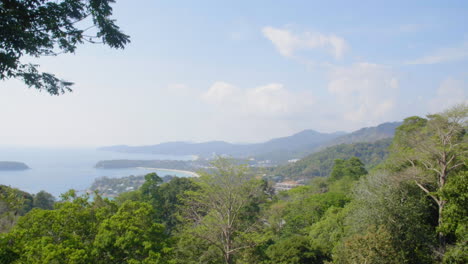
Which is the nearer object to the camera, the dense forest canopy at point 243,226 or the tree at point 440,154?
the dense forest canopy at point 243,226

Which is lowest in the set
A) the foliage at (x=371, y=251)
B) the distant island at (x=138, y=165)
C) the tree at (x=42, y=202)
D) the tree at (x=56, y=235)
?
the distant island at (x=138, y=165)

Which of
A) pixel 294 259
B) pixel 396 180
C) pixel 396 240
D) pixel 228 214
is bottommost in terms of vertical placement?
pixel 294 259

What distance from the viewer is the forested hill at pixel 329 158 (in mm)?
85875

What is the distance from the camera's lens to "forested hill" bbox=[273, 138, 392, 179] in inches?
3381

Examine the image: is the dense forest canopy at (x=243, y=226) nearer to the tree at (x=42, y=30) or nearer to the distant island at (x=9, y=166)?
the tree at (x=42, y=30)

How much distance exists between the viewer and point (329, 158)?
94.2 meters

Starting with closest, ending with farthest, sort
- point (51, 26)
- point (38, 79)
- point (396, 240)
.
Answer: point (51, 26) < point (38, 79) < point (396, 240)

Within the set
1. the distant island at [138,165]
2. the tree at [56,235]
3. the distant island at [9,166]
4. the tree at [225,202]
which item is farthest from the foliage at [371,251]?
the distant island at [9,166]

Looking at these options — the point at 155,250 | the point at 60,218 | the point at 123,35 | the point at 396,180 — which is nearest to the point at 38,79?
the point at 123,35

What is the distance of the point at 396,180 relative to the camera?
434 inches

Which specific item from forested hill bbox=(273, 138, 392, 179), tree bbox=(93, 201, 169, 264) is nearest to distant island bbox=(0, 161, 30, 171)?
forested hill bbox=(273, 138, 392, 179)

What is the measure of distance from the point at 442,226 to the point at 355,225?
107 inches

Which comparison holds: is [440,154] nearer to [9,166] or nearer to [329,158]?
[329,158]

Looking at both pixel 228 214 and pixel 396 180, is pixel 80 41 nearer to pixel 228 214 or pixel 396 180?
pixel 228 214
